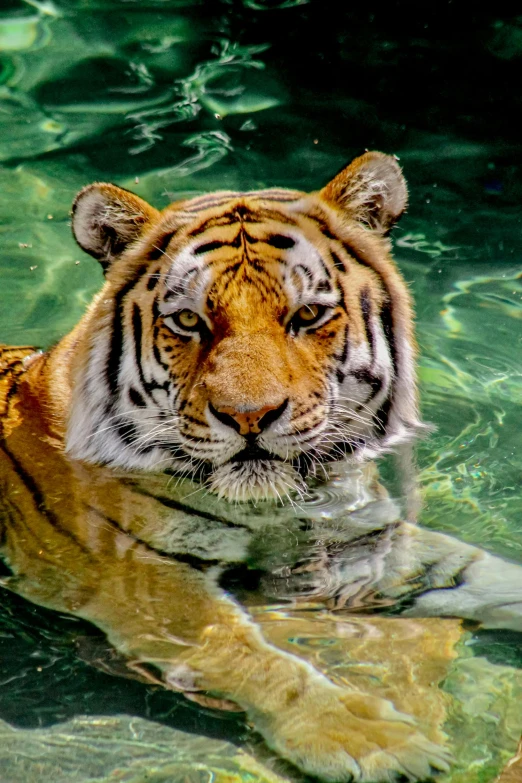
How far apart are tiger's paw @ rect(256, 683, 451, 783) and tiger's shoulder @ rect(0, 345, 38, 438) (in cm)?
138

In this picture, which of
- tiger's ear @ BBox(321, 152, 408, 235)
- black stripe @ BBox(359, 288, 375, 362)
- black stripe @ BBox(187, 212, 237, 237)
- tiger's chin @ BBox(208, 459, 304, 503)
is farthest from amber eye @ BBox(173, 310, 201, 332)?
tiger's ear @ BBox(321, 152, 408, 235)

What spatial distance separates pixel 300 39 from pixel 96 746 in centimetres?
454

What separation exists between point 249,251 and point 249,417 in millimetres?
603

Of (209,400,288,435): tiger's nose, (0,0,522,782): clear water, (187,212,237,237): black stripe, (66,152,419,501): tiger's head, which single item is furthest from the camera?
(0,0,522,782): clear water

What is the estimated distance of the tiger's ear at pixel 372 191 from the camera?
3104 millimetres

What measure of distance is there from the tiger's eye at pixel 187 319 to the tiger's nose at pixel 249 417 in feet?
1.11

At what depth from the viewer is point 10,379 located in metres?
3.46

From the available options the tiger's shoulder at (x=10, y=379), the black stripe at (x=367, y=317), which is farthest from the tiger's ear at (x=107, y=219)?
the black stripe at (x=367, y=317)

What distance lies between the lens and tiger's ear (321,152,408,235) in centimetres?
310

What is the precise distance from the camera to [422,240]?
511 cm

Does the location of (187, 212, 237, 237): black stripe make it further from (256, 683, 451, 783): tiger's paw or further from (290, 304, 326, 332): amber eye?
(256, 683, 451, 783): tiger's paw

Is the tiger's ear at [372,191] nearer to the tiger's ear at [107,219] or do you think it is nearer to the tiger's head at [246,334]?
the tiger's head at [246,334]

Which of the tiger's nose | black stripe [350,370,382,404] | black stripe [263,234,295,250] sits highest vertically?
black stripe [263,234,295,250]

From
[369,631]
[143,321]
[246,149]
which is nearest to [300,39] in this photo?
[246,149]
